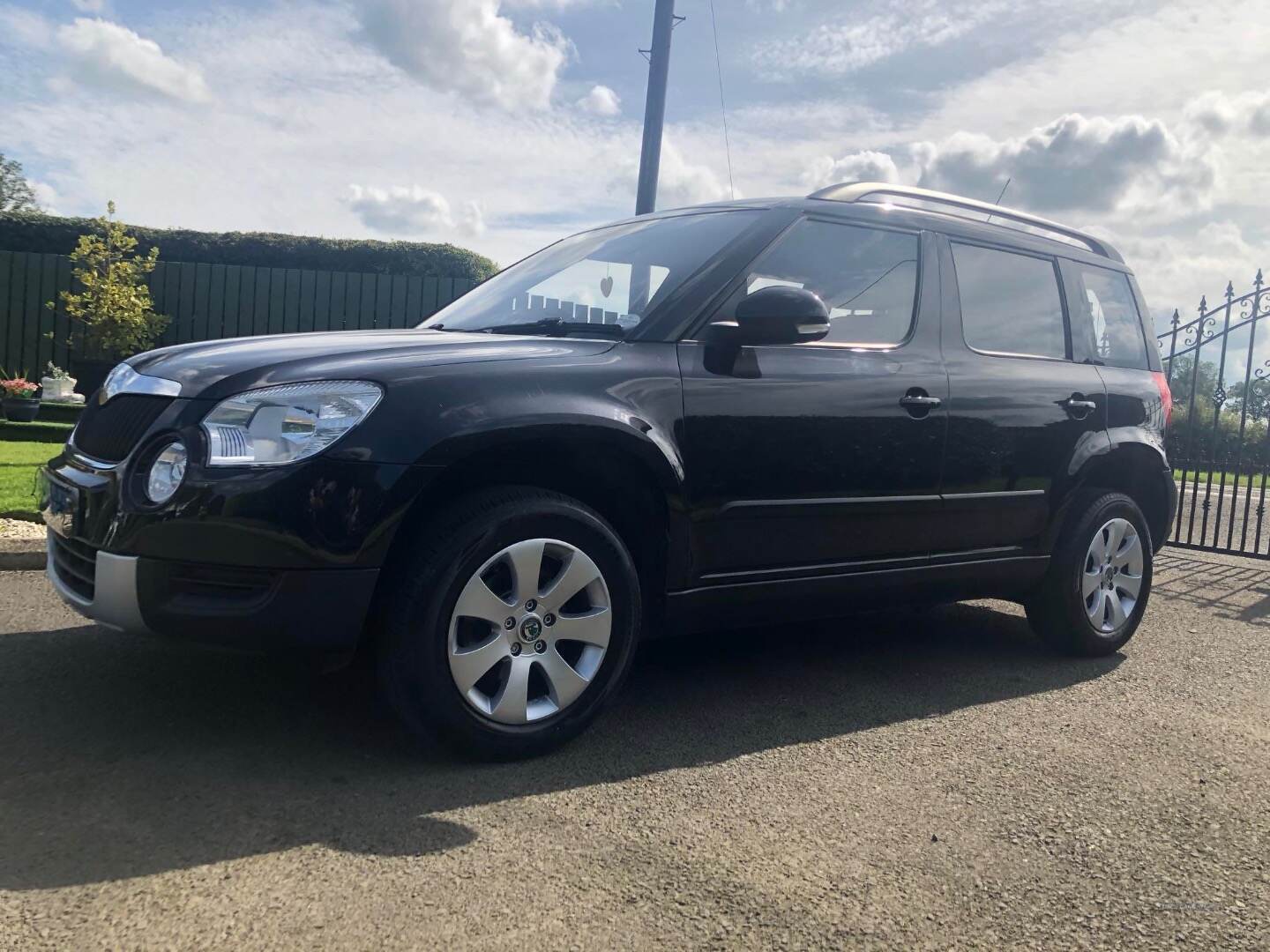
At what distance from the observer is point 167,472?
267cm

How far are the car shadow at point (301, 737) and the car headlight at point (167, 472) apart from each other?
743 mm

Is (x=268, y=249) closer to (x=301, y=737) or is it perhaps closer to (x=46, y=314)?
(x=46, y=314)

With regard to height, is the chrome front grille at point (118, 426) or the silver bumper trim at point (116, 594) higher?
the chrome front grille at point (118, 426)

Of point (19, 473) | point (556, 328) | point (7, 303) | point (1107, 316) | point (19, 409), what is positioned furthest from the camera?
point (7, 303)

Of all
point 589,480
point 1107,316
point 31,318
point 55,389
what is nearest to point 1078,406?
point 1107,316

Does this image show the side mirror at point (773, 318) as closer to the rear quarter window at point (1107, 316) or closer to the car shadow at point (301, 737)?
the car shadow at point (301, 737)

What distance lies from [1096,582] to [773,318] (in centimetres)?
236

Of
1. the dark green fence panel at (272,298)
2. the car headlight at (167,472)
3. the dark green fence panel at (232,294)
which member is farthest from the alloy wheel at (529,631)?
the dark green fence panel at (232,294)

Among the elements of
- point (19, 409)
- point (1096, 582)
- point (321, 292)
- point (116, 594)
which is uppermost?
point (321, 292)

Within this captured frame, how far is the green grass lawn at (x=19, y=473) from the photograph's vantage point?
6.00m

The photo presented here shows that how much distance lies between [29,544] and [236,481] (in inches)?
127

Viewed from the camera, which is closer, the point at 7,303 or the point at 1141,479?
the point at 1141,479

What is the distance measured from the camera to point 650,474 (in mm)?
3205

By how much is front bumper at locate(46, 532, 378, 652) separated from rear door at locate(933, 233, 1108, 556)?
7.79 ft
